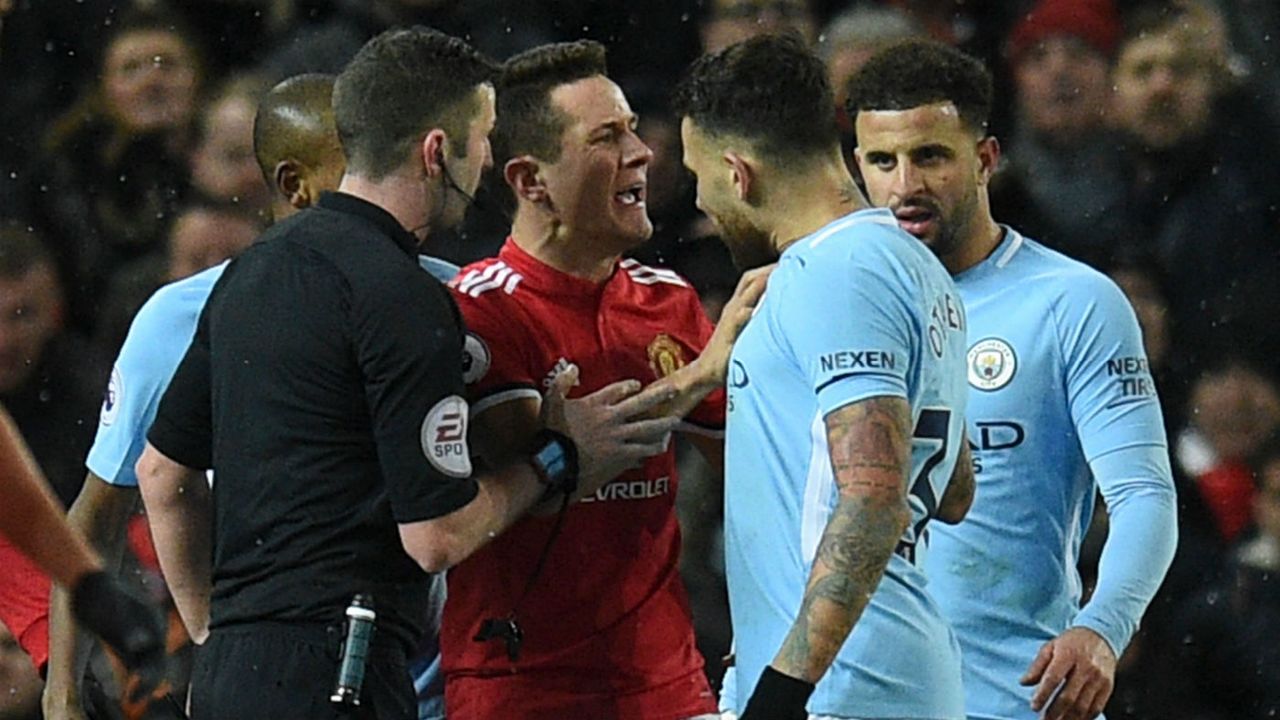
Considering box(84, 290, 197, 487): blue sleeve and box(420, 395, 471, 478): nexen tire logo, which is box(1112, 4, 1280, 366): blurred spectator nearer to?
box(84, 290, 197, 487): blue sleeve

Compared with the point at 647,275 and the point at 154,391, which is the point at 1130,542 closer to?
the point at 647,275

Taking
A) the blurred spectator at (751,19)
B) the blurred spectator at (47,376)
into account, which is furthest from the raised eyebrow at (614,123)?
the blurred spectator at (47,376)

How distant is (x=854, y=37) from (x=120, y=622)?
395cm

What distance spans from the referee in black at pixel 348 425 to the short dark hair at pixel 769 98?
392 mm

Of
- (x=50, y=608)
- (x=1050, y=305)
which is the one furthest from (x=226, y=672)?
(x=1050, y=305)

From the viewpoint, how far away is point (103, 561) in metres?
4.10

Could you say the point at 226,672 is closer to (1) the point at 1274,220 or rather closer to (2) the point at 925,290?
(2) the point at 925,290

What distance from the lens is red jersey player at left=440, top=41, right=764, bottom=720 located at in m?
3.89

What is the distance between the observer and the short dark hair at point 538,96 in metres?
4.08

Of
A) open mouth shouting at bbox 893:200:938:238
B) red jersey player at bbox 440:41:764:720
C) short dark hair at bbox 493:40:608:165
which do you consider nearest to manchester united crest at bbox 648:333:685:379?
red jersey player at bbox 440:41:764:720

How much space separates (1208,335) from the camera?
628cm

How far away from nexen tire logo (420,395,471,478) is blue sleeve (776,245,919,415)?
47 centimetres

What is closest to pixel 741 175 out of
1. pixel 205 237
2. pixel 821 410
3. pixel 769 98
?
pixel 769 98

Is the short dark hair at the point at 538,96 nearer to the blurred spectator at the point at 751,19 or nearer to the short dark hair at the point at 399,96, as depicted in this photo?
the short dark hair at the point at 399,96
